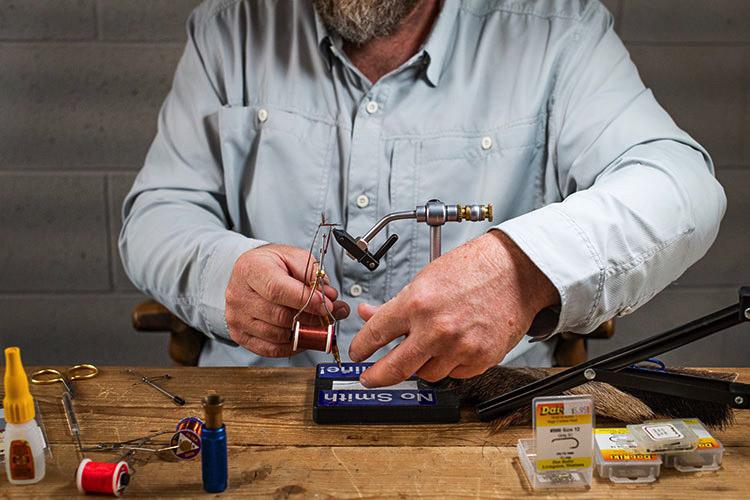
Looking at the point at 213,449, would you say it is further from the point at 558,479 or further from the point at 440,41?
the point at 440,41

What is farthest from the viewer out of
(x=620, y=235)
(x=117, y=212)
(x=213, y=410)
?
(x=117, y=212)

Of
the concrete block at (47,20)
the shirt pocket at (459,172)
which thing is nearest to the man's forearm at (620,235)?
the shirt pocket at (459,172)

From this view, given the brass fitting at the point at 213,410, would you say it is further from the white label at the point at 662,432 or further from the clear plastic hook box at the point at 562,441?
the white label at the point at 662,432

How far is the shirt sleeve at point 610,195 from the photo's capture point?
3.59ft

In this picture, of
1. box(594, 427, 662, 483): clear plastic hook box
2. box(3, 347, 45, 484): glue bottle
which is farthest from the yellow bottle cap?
box(594, 427, 662, 483): clear plastic hook box

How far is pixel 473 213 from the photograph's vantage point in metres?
1.12

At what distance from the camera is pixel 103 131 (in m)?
2.16

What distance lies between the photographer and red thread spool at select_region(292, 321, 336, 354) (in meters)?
1.13

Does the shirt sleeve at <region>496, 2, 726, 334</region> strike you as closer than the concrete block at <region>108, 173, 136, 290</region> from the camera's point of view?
Yes

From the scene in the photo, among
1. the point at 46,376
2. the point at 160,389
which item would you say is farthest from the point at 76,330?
the point at 160,389

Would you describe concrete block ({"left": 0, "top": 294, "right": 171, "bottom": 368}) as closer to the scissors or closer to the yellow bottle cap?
the scissors

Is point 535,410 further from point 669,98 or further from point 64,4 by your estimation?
point 64,4

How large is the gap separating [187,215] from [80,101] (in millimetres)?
740

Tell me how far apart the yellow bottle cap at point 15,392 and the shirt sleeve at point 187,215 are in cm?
46
